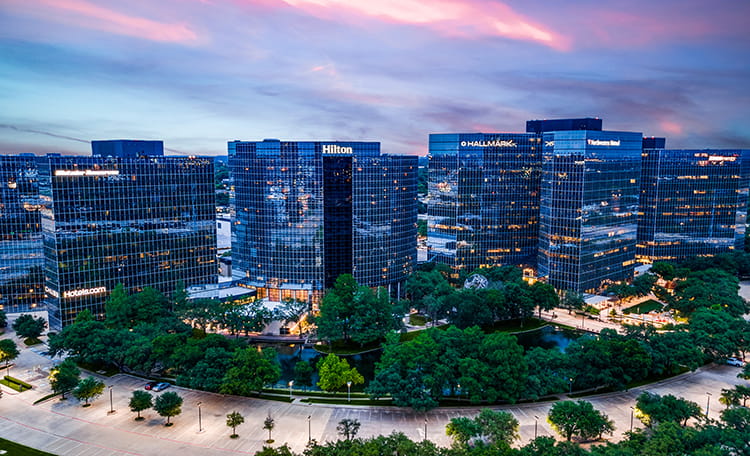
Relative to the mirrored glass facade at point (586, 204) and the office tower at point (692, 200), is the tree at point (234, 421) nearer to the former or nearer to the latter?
the mirrored glass facade at point (586, 204)

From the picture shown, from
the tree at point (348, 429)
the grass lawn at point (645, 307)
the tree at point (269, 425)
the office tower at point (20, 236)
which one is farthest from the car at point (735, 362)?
the office tower at point (20, 236)

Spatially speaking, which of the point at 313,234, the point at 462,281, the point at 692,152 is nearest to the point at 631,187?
the point at 692,152

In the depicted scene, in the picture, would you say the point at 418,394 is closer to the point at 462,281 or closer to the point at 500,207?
the point at 462,281

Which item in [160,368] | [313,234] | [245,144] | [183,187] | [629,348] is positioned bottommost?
[160,368]

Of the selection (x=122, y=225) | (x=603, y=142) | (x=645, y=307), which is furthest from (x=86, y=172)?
(x=645, y=307)

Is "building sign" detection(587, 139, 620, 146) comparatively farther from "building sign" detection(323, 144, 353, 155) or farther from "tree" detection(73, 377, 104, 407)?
"tree" detection(73, 377, 104, 407)

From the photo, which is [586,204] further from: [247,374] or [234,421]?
[234,421]

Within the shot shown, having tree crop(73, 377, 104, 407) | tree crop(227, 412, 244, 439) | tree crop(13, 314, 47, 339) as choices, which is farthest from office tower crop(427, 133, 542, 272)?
tree crop(13, 314, 47, 339)

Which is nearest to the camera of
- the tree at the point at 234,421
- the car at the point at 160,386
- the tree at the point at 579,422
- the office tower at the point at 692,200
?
the tree at the point at 579,422
